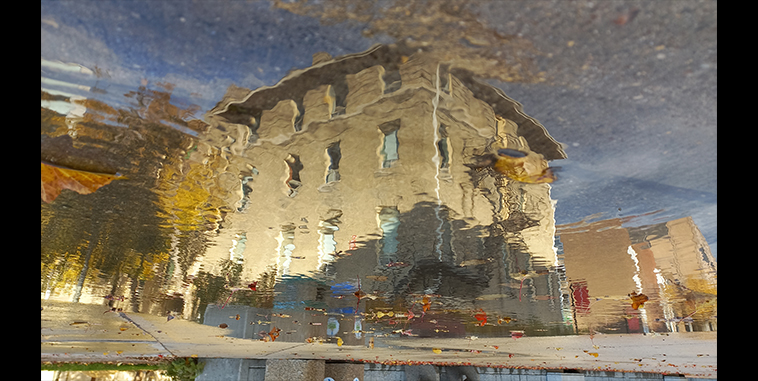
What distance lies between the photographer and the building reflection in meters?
2.75

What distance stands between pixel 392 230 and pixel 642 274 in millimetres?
3672

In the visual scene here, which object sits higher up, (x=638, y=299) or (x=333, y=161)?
(x=333, y=161)

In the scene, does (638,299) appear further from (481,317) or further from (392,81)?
(392,81)

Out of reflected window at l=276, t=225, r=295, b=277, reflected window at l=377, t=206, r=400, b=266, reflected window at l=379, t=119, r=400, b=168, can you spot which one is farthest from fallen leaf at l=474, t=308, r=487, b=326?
reflected window at l=379, t=119, r=400, b=168

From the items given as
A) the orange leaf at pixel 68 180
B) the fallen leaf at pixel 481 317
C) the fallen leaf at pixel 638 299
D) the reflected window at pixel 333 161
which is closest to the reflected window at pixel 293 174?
the reflected window at pixel 333 161

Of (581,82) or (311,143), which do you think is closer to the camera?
(581,82)

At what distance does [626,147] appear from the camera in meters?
3.12

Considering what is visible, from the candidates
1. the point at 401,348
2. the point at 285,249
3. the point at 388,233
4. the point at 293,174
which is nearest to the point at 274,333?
the point at 401,348

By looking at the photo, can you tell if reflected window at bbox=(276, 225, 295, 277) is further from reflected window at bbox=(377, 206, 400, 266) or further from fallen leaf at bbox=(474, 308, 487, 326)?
fallen leaf at bbox=(474, 308, 487, 326)

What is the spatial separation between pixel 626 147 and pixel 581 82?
918 millimetres

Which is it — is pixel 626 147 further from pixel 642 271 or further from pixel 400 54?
pixel 642 271

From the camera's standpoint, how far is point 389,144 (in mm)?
3188
